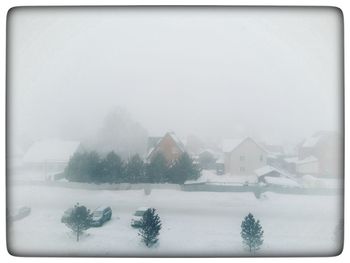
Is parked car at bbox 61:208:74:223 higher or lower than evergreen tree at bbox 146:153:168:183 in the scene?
lower

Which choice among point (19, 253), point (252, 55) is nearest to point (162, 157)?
point (252, 55)

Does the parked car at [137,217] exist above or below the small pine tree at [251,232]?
above

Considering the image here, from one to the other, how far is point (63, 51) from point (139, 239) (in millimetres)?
1206

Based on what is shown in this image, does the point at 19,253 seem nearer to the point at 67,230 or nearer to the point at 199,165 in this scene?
the point at 67,230

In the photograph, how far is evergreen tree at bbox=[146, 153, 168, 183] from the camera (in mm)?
1914

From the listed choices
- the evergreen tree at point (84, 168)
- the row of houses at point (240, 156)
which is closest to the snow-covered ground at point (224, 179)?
the row of houses at point (240, 156)

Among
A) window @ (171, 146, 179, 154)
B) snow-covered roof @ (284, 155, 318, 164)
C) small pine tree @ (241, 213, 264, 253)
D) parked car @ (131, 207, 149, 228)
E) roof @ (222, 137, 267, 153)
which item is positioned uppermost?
roof @ (222, 137, 267, 153)

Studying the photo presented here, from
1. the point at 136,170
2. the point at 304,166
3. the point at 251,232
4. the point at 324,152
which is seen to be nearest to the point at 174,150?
the point at 136,170

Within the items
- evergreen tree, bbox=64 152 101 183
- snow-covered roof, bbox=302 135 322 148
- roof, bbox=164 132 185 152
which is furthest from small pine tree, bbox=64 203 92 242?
snow-covered roof, bbox=302 135 322 148

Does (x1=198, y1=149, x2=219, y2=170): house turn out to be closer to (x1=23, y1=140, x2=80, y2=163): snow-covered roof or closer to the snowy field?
the snowy field

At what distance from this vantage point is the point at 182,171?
192 cm

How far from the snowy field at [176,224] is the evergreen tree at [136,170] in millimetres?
77

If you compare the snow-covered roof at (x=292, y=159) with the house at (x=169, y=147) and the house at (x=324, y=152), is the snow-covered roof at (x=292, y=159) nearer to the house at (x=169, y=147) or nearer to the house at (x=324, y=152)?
the house at (x=324, y=152)

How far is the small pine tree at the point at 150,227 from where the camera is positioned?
188 centimetres
